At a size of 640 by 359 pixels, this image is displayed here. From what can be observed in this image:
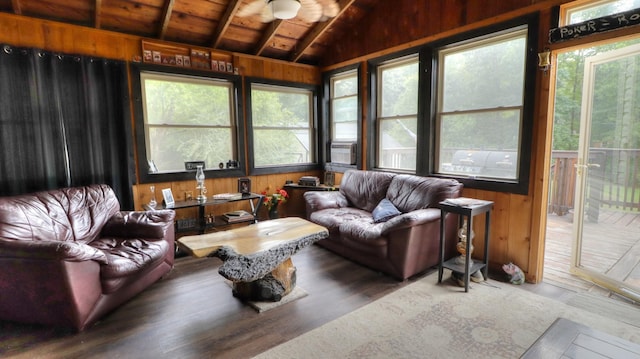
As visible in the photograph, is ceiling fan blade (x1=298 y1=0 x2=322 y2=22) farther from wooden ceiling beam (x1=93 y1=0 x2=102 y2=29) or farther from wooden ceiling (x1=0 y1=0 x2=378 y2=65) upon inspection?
wooden ceiling beam (x1=93 y1=0 x2=102 y2=29)

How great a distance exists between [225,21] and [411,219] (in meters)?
3.07

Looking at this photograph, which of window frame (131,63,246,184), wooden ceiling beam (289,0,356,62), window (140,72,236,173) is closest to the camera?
window frame (131,63,246,184)

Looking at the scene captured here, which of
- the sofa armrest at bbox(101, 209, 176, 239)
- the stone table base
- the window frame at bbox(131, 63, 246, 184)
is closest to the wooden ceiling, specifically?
the window frame at bbox(131, 63, 246, 184)

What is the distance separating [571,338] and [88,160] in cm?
415

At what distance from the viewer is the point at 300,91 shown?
201 inches

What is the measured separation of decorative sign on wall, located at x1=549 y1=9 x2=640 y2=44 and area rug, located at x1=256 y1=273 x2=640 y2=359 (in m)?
2.09

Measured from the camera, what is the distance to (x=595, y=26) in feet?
7.78

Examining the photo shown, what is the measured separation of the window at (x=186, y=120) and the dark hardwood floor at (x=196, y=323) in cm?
169

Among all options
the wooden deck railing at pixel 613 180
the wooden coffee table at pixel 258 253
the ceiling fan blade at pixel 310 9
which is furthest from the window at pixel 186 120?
the wooden deck railing at pixel 613 180

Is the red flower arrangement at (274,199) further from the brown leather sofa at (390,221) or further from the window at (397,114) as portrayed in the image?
the window at (397,114)

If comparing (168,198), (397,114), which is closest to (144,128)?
(168,198)

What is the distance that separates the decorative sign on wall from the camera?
2221 millimetres

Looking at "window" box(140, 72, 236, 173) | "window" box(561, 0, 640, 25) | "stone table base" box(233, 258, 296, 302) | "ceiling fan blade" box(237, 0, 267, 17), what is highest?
"ceiling fan blade" box(237, 0, 267, 17)

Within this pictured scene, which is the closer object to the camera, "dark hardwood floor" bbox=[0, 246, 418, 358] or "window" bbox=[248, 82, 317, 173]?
"dark hardwood floor" bbox=[0, 246, 418, 358]
